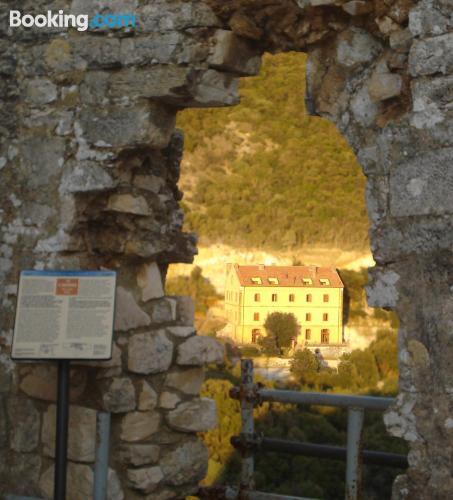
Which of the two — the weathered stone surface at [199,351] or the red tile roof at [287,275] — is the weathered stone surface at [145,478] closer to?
the weathered stone surface at [199,351]

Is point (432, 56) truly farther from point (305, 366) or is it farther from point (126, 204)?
point (305, 366)

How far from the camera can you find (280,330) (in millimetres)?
5465

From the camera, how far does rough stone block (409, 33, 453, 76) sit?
344cm

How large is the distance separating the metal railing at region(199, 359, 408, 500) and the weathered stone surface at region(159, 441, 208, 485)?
22 cm

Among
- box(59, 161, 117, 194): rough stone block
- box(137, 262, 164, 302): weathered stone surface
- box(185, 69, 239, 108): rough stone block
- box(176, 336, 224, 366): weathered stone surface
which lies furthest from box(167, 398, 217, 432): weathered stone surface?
box(185, 69, 239, 108): rough stone block

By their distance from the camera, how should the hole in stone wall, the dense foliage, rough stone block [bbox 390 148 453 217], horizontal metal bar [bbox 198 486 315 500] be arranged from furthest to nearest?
the dense foliage, the hole in stone wall, horizontal metal bar [bbox 198 486 315 500], rough stone block [bbox 390 148 453 217]

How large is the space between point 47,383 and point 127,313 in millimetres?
560

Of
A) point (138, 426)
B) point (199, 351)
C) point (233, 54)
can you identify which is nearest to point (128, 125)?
point (233, 54)

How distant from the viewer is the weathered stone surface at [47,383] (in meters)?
4.56

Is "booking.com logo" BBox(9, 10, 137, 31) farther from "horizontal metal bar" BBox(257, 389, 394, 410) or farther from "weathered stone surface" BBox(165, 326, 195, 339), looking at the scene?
"horizontal metal bar" BBox(257, 389, 394, 410)

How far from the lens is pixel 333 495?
22.1 ft

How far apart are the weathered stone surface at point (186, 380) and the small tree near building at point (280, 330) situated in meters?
0.75

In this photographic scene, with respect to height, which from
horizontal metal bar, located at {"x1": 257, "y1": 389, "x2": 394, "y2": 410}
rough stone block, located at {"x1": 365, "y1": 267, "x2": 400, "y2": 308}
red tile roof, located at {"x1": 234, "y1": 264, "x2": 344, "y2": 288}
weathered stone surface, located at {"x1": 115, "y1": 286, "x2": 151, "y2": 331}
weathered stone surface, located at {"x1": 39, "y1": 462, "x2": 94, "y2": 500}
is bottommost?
weathered stone surface, located at {"x1": 39, "y1": 462, "x2": 94, "y2": 500}

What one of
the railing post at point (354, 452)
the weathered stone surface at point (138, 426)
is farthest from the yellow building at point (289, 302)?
the weathered stone surface at point (138, 426)
